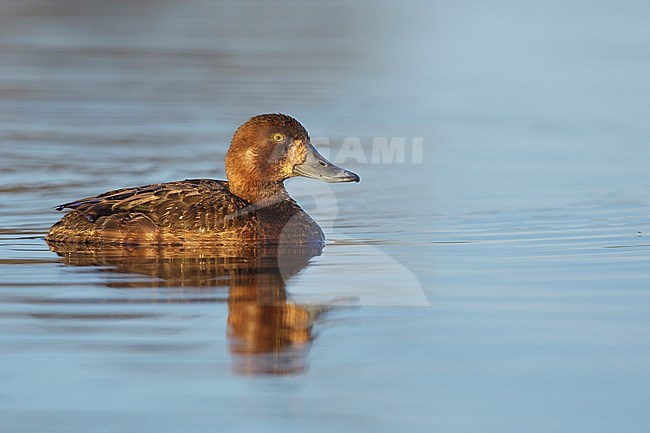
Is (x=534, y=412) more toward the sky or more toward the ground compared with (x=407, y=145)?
more toward the ground

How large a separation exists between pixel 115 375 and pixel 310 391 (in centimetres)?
82

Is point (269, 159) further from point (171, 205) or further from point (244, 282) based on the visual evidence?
point (244, 282)

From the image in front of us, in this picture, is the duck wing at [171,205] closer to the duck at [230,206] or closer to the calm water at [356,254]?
the duck at [230,206]

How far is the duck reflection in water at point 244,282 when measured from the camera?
628cm

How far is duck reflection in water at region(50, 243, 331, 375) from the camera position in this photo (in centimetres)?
628

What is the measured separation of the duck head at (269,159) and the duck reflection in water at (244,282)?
0.62 meters

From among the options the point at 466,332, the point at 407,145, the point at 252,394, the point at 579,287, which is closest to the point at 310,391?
the point at 252,394

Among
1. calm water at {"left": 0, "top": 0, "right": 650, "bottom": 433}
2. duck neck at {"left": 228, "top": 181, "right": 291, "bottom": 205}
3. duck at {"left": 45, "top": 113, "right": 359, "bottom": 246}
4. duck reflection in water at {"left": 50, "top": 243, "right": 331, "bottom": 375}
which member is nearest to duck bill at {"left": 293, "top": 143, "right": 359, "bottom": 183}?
duck at {"left": 45, "top": 113, "right": 359, "bottom": 246}

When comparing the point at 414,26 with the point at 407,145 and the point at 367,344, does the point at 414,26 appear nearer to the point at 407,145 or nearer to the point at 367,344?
the point at 407,145

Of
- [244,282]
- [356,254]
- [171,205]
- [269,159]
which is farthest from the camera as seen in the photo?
[269,159]

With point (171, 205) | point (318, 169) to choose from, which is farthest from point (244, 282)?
point (318, 169)

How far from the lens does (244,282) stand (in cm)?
782

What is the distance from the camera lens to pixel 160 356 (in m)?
6.04

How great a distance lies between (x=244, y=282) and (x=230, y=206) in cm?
145
